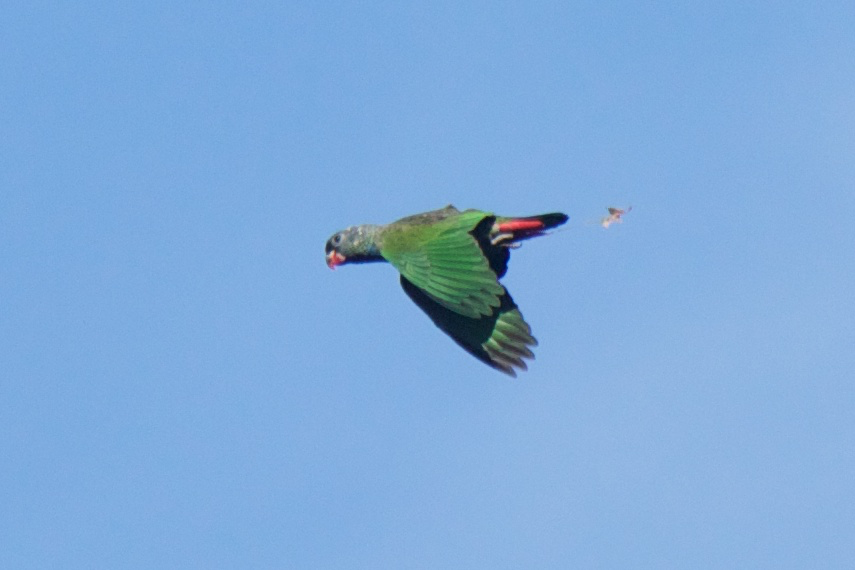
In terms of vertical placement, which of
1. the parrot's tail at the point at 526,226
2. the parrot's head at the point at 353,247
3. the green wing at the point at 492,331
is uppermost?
the parrot's head at the point at 353,247

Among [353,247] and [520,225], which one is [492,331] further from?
[353,247]

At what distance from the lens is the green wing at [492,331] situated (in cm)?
2780

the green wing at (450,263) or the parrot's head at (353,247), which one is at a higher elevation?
the parrot's head at (353,247)

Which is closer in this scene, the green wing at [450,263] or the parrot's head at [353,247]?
the green wing at [450,263]

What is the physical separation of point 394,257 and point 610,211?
10.6ft

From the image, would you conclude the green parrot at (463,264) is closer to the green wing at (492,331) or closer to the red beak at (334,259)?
the green wing at (492,331)

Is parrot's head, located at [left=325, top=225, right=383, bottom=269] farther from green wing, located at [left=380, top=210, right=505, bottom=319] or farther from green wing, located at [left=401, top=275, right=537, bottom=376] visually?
green wing, located at [left=401, top=275, right=537, bottom=376]

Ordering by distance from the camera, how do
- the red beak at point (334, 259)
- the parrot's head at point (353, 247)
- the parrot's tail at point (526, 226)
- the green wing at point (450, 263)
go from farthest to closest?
1. the red beak at point (334, 259)
2. the parrot's head at point (353, 247)
3. the parrot's tail at point (526, 226)
4. the green wing at point (450, 263)

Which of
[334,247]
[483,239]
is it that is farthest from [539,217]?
[334,247]

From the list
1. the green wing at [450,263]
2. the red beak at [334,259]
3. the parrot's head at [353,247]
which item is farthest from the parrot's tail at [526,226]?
the red beak at [334,259]

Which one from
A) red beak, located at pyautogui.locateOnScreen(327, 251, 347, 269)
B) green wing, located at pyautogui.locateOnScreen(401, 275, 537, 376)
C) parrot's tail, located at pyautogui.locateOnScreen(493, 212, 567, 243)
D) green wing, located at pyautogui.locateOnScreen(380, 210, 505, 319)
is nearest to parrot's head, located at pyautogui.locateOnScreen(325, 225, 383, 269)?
red beak, located at pyautogui.locateOnScreen(327, 251, 347, 269)

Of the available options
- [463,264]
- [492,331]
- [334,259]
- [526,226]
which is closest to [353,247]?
[334,259]

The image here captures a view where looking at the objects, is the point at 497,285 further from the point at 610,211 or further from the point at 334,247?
the point at 334,247

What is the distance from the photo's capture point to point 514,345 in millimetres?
27859
